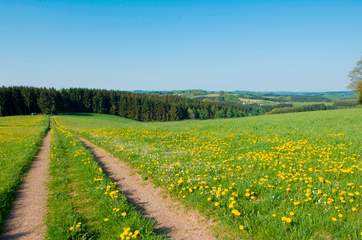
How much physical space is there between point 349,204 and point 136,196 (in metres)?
5.81

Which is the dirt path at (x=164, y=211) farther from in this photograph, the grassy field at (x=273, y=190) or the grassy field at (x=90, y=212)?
the grassy field at (x=90, y=212)

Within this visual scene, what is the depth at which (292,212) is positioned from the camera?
227 inches

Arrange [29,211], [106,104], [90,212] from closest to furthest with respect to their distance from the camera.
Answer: [90,212] → [29,211] → [106,104]

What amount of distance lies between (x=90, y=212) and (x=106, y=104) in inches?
4380

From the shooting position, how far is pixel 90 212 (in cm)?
705

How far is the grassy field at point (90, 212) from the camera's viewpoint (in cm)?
577

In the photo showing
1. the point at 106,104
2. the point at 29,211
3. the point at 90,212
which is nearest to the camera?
the point at 90,212

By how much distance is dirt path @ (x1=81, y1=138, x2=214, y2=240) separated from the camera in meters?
5.91

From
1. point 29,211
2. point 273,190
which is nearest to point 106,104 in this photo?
Answer: point 29,211

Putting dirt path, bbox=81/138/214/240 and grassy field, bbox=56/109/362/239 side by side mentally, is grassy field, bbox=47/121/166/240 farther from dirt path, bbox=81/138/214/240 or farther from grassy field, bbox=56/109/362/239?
grassy field, bbox=56/109/362/239

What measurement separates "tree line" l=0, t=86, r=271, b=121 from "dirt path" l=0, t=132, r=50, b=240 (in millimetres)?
90487

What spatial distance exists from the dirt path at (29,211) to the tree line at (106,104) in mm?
90487

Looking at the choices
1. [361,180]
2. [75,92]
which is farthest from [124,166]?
[75,92]

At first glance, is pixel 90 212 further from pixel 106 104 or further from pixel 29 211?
pixel 106 104
